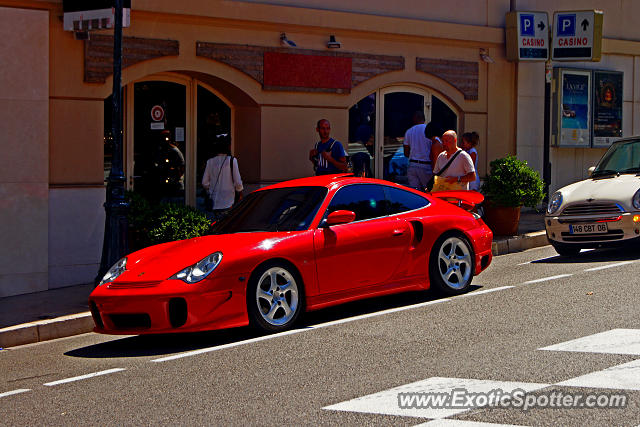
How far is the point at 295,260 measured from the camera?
9.12 metres

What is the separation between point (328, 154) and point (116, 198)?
12.9ft

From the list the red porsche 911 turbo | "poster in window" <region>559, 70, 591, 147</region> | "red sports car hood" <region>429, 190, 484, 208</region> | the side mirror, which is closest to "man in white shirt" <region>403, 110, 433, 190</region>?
"red sports car hood" <region>429, 190, 484, 208</region>

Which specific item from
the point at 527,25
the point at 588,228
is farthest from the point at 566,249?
the point at 527,25

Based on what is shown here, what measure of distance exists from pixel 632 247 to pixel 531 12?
6588 mm

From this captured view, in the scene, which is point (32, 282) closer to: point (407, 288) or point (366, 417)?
point (407, 288)

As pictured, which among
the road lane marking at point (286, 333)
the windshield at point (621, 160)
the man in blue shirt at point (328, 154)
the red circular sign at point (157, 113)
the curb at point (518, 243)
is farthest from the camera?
the red circular sign at point (157, 113)

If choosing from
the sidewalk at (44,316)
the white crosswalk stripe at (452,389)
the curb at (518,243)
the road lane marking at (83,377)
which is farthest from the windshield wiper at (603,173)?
the road lane marking at (83,377)

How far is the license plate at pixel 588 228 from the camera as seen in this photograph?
42.5ft

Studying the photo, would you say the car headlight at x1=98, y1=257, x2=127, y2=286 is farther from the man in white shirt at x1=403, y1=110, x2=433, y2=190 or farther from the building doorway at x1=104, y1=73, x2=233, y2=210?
the man in white shirt at x1=403, y1=110, x2=433, y2=190

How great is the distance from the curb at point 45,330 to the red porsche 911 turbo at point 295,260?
1.20 metres

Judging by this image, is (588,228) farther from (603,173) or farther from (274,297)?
→ (274,297)

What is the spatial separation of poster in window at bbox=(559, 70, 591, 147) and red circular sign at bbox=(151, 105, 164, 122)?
331 inches

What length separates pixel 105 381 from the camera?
744cm

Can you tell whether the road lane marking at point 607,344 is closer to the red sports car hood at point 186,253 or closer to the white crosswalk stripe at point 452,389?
the white crosswalk stripe at point 452,389
